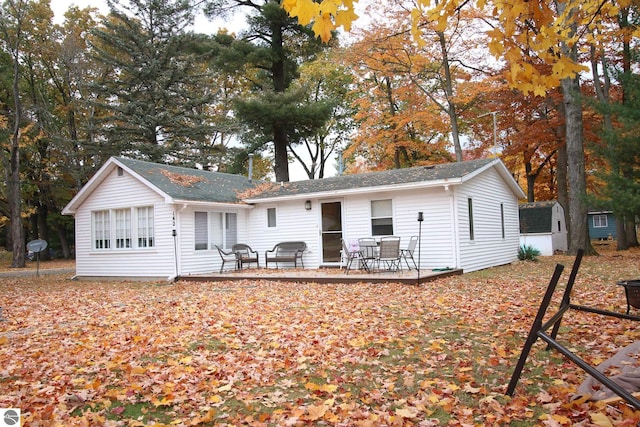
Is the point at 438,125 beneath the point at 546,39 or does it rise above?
above

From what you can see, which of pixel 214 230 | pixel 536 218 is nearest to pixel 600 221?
pixel 536 218

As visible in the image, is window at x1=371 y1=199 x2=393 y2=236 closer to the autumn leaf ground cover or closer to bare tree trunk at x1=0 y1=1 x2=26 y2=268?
the autumn leaf ground cover

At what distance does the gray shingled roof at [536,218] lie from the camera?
74.2ft

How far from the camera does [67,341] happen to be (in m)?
6.34

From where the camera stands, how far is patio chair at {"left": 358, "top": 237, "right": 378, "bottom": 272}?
13820 millimetres

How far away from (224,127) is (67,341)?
21804 mm

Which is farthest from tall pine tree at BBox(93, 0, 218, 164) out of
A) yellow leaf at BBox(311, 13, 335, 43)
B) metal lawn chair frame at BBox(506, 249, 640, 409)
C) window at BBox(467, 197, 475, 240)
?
metal lawn chair frame at BBox(506, 249, 640, 409)

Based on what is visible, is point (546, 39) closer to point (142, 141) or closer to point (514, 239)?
point (514, 239)

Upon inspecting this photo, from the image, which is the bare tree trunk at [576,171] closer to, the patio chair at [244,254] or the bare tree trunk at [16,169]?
the patio chair at [244,254]

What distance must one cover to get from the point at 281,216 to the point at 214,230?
7.85ft

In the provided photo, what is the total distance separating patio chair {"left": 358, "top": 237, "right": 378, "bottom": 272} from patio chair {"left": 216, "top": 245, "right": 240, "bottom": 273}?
14.4 ft

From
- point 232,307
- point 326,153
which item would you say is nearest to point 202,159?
point 326,153

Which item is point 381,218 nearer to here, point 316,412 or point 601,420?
point 316,412

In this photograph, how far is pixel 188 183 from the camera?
16422 millimetres
